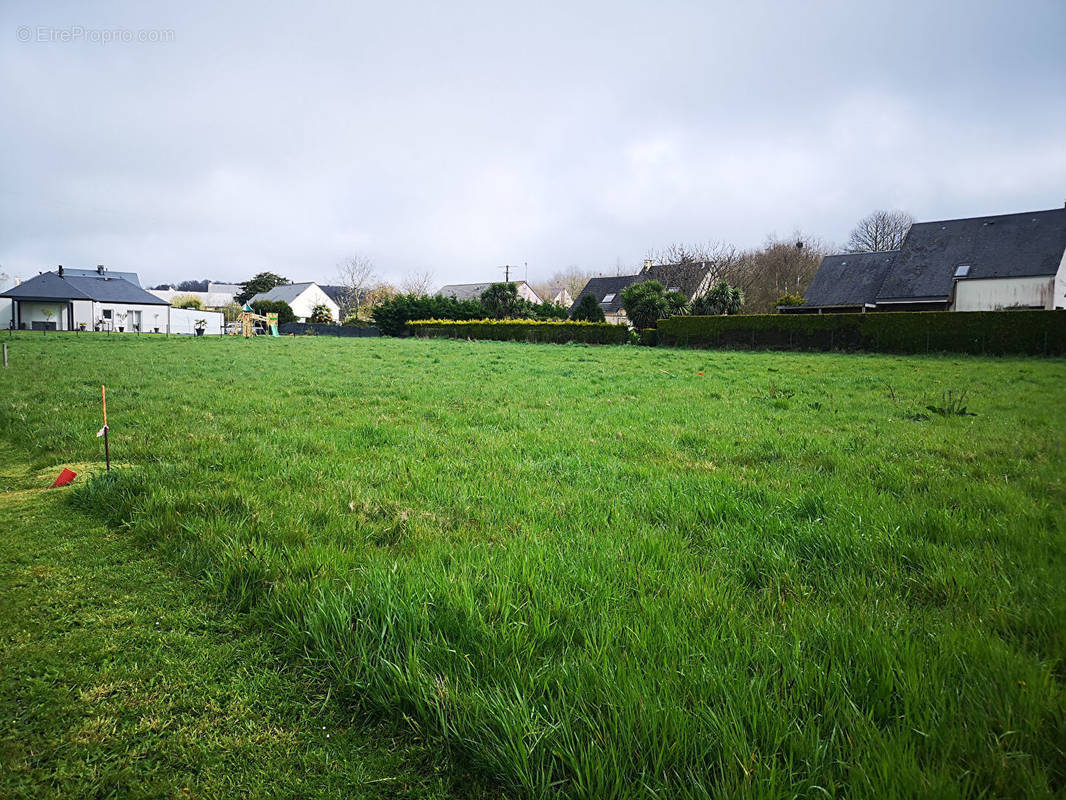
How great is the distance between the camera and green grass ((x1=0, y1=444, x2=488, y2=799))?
1.31 metres

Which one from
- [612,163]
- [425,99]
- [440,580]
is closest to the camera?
[440,580]

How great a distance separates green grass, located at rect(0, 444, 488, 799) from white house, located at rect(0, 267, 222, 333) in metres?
53.9

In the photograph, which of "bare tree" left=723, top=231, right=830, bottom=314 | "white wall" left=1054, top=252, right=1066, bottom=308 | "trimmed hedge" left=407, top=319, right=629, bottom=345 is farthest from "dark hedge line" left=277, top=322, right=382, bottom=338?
"white wall" left=1054, top=252, right=1066, bottom=308

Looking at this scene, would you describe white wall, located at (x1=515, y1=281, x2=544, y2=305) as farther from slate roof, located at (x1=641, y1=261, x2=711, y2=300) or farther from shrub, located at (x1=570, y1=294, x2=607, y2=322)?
shrub, located at (x1=570, y1=294, x2=607, y2=322)

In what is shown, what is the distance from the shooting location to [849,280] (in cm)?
3756

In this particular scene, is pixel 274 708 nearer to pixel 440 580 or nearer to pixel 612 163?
pixel 440 580

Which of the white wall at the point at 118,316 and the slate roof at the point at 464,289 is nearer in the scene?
the white wall at the point at 118,316

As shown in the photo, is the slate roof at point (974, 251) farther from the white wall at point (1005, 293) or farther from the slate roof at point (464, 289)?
the slate roof at point (464, 289)

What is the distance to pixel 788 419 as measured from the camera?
6.47m

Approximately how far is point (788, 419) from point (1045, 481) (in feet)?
9.87

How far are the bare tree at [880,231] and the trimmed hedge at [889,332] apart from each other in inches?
1227

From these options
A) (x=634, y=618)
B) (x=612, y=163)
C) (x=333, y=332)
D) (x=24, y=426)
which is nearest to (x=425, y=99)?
(x=612, y=163)

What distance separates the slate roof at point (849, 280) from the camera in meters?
36.2

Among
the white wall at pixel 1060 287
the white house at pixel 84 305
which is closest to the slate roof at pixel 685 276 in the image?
the white wall at pixel 1060 287
